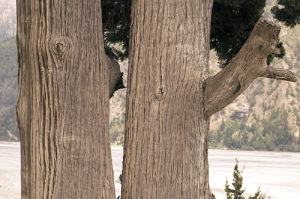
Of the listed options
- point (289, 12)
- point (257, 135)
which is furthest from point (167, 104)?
point (257, 135)

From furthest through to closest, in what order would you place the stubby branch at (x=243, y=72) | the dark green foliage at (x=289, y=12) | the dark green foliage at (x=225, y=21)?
the dark green foliage at (x=225, y=21) < the dark green foliage at (x=289, y=12) < the stubby branch at (x=243, y=72)

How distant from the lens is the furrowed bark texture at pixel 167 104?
104 inches

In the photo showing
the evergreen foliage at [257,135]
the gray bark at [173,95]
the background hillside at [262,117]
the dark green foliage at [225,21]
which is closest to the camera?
the gray bark at [173,95]

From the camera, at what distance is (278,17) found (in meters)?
4.64

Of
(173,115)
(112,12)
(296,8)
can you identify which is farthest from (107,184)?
(296,8)

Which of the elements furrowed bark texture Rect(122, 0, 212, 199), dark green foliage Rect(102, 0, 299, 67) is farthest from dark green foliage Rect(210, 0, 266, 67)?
furrowed bark texture Rect(122, 0, 212, 199)

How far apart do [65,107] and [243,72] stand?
3.59ft

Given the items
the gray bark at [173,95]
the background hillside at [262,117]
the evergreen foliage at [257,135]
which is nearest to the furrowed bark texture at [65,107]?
the gray bark at [173,95]

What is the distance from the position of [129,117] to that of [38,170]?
2.15 ft

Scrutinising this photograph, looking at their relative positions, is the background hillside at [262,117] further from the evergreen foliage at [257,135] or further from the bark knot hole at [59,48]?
the bark knot hole at [59,48]

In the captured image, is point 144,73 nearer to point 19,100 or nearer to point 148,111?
point 148,111

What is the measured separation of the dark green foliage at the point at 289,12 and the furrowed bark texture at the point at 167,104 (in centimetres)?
188

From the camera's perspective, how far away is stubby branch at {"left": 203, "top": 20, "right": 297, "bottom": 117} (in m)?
2.45

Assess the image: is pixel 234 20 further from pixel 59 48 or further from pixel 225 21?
pixel 59 48
